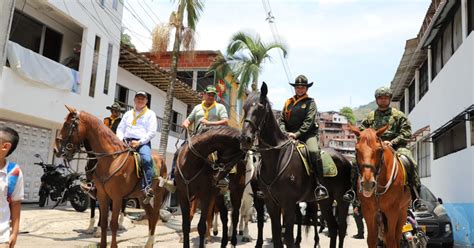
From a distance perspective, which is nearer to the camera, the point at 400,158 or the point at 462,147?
the point at 400,158

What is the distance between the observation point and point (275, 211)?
6.44 m

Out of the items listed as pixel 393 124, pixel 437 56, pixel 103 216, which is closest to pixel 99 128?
pixel 103 216

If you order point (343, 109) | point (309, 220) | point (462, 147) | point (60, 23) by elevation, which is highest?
point (343, 109)

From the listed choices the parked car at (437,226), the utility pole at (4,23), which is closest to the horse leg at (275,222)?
the utility pole at (4,23)

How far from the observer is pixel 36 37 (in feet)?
50.6

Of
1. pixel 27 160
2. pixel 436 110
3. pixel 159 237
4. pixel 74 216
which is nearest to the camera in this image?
pixel 159 237

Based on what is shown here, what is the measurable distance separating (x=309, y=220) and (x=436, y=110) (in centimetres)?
978

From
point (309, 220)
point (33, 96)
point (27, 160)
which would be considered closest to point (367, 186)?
point (309, 220)

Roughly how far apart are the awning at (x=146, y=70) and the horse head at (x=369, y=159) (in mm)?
14483

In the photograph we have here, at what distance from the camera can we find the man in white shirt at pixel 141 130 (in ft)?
24.9

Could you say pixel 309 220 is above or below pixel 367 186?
below

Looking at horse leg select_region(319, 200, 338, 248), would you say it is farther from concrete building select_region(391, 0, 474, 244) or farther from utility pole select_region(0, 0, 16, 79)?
utility pole select_region(0, 0, 16, 79)

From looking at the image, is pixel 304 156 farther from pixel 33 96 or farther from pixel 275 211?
pixel 33 96

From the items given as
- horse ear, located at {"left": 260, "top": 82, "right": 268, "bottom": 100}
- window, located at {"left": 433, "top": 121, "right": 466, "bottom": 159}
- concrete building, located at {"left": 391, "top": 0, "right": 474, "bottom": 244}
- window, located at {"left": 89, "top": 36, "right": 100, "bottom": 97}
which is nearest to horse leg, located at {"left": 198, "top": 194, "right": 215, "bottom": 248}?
horse ear, located at {"left": 260, "top": 82, "right": 268, "bottom": 100}
